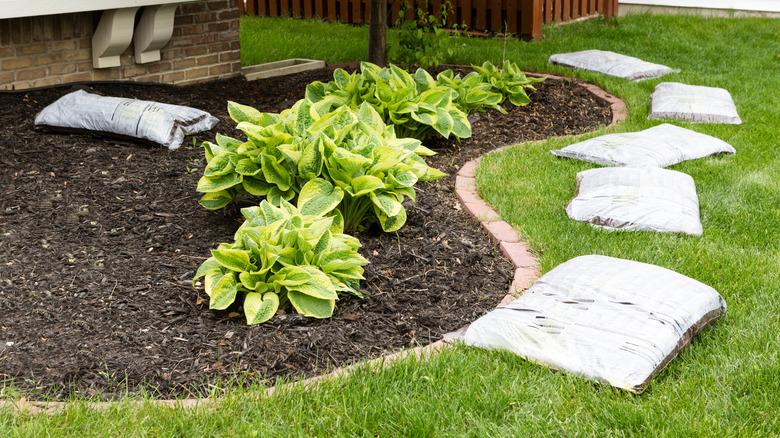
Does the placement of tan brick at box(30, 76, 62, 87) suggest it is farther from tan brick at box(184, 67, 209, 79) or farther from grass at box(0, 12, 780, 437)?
grass at box(0, 12, 780, 437)

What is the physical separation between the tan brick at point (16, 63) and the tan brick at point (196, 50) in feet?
4.52

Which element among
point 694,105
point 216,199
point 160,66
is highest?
point 160,66

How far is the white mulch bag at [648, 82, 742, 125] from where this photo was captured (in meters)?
5.48

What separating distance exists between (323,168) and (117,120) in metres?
1.84

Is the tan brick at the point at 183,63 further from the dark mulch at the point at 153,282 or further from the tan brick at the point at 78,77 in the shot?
the dark mulch at the point at 153,282

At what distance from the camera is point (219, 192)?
3.54 m

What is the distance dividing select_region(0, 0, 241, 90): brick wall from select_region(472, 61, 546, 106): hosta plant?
241 centimetres

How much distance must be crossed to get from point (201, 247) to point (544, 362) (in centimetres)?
167

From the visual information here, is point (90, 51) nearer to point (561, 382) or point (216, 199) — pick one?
point (216, 199)

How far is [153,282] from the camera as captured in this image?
306cm

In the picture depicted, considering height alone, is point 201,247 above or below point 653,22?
below

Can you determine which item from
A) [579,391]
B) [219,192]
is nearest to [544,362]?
[579,391]

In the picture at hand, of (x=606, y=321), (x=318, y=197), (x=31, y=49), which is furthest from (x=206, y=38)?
(x=606, y=321)

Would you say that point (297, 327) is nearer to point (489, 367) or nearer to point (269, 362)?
point (269, 362)
